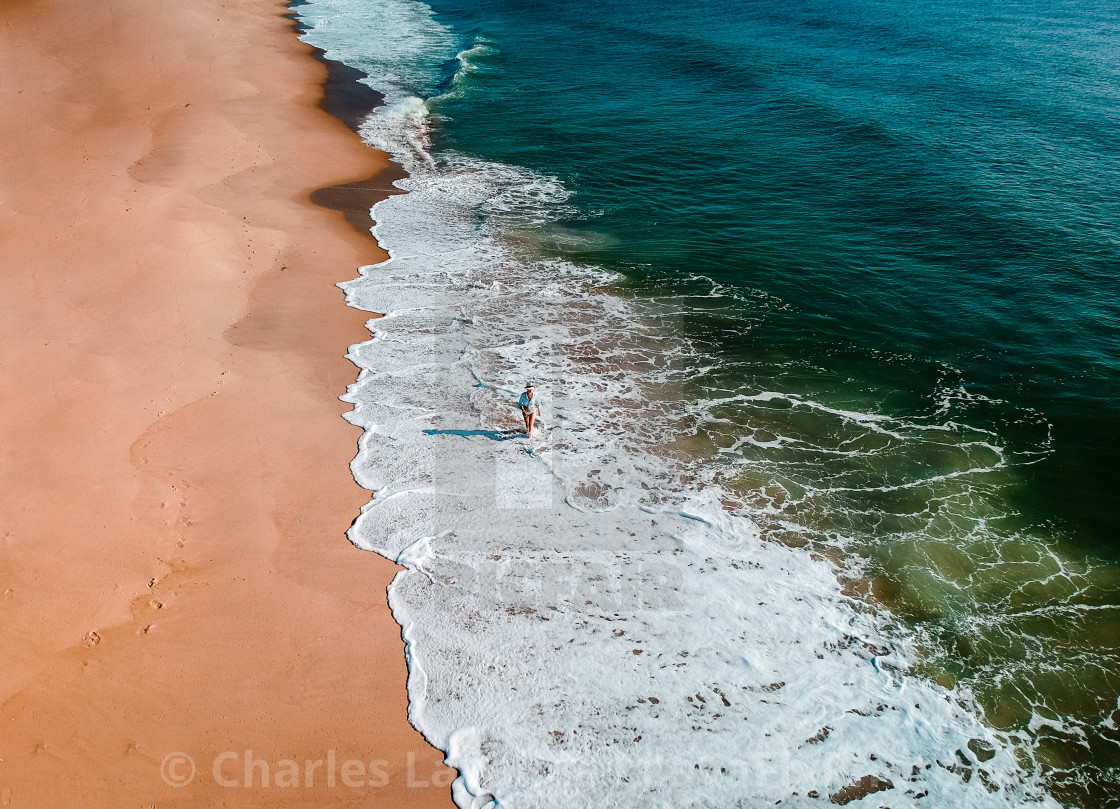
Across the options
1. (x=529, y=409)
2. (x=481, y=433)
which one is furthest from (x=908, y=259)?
(x=481, y=433)

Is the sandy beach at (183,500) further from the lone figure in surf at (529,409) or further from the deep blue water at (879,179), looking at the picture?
the deep blue water at (879,179)

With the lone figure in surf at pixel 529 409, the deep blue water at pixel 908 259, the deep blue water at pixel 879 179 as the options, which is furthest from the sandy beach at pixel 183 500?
the deep blue water at pixel 879 179

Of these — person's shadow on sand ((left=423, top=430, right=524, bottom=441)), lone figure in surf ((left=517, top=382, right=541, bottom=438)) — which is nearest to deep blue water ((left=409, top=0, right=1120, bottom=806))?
lone figure in surf ((left=517, top=382, right=541, bottom=438))

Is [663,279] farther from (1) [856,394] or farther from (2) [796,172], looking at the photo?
(2) [796,172]

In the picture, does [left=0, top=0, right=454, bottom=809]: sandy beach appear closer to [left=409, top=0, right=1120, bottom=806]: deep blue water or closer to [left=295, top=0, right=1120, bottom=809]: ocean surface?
[left=295, top=0, right=1120, bottom=809]: ocean surface

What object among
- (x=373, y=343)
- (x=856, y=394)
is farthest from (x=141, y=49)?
(x=856, y=394)
